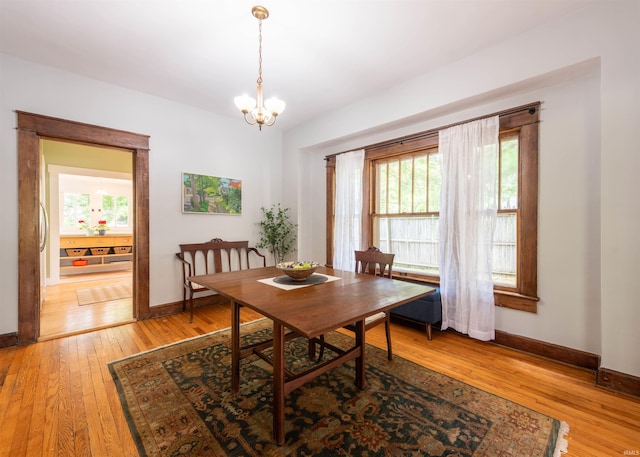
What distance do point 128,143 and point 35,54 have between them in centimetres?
105

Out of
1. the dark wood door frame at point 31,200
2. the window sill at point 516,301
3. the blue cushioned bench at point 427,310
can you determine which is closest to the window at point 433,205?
the window sill at point 516,301

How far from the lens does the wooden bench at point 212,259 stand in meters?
3.77

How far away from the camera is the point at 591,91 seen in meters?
2.26

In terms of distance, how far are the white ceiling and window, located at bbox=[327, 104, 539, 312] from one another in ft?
2.75

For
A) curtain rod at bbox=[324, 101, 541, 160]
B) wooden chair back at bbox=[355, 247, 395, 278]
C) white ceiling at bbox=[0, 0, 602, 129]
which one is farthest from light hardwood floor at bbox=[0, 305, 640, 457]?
white ceiling at bbox=[0, 0, 602, 129]

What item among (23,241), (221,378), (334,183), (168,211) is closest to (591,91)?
(334,183)

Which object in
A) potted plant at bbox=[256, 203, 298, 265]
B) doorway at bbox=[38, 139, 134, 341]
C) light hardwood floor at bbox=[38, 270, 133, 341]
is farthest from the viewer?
potted plant at bbox=[256, 203, 298, 265]

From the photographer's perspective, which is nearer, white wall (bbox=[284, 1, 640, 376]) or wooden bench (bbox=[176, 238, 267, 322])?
white wall (bbox=[284, 1, 640, 376])

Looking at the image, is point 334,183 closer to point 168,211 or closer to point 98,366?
point 168,211

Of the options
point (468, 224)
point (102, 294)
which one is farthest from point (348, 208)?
point (102, 294)

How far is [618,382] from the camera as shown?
6.50 feet

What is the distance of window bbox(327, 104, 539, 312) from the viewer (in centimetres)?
256

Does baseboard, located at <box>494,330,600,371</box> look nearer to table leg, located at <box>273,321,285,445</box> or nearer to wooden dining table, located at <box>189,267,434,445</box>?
wooden dining table, located at <box>189,267,434,445</box>

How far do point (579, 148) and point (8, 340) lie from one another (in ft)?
18.4
